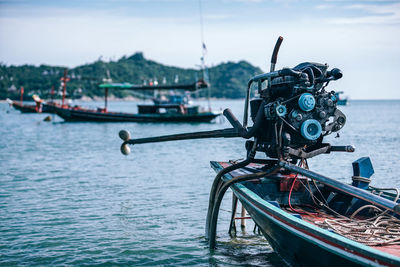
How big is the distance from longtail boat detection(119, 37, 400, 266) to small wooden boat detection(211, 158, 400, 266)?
0.01 metres

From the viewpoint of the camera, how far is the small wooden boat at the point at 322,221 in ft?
19.9

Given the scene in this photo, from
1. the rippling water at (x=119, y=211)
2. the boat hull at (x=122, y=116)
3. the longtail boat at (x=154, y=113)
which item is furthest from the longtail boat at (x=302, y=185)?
the boat hull at (x=122, y=116)

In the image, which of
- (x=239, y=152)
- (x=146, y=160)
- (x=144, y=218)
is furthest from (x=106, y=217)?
(x=239, y=152)

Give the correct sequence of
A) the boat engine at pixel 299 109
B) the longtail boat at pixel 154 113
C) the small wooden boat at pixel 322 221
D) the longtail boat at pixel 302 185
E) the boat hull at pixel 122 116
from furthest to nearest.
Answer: the boat hull at pixel 122 116 → the longtail boat at pixel 154 113 → the boat engine at pixel 299 109 → the longtail boat at pixel 302 185 → the small wooden boat at pixel 322 221

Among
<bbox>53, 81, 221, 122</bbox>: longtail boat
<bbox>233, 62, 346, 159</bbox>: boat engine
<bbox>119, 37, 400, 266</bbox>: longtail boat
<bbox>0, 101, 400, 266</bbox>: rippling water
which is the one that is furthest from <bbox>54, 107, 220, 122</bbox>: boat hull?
<bbox>233, 62, 346, 159</bbox>: boat engine

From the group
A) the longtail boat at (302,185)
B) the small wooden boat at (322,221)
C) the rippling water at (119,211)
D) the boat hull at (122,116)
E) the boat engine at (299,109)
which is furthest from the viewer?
the boat hull at (122,116)

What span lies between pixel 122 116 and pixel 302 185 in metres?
56.9

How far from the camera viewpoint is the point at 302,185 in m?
9.93

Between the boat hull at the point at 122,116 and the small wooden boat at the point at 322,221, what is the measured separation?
51.5 m

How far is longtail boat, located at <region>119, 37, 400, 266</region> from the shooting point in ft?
22.9

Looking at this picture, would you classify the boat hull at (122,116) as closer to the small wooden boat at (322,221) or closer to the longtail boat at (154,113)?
the longtail boat at (154,113)

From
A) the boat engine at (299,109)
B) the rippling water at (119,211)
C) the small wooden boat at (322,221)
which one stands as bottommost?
the rippling water at (119,211)

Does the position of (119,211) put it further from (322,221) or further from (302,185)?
(322,221)

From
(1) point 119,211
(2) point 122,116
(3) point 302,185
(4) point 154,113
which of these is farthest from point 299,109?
(4) point 154,113
